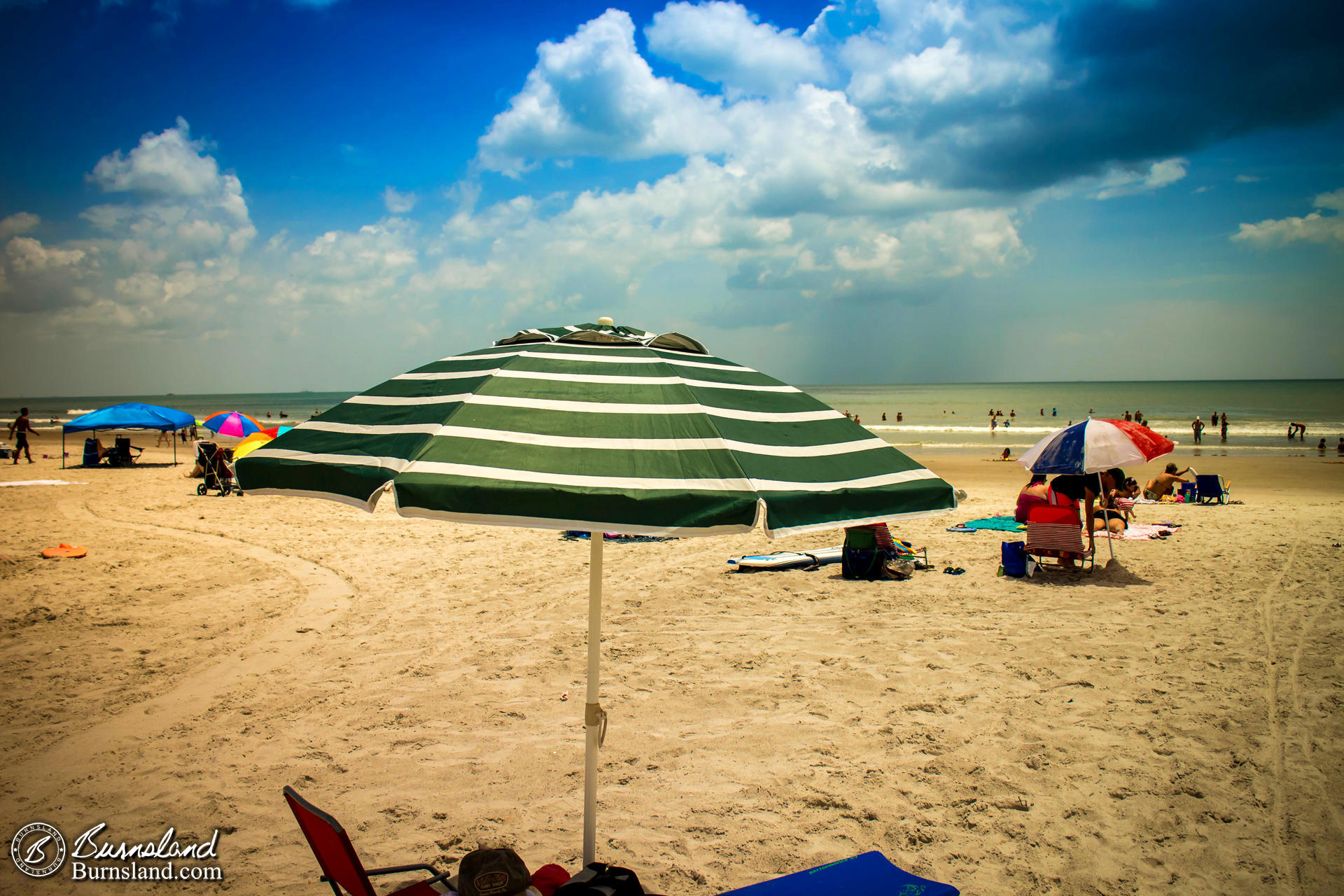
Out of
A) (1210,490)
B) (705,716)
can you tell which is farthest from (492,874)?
(1210,490)

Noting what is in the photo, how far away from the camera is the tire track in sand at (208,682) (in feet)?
14.6

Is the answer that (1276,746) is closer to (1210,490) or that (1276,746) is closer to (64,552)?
(1210,490)

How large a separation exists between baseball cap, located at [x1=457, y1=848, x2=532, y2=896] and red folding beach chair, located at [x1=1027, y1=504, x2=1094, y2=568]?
342 inches

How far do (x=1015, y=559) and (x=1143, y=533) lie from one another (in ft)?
13.1

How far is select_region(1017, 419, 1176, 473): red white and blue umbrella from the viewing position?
904cm

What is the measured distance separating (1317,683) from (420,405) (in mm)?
7177

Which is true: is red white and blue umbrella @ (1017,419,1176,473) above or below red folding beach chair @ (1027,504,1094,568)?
above

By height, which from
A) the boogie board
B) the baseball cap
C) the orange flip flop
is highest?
the baseball cap

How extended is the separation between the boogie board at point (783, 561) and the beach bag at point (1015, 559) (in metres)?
2.15

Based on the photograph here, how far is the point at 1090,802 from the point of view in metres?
4.10

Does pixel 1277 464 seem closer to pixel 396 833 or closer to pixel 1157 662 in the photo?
pixel 1157 662

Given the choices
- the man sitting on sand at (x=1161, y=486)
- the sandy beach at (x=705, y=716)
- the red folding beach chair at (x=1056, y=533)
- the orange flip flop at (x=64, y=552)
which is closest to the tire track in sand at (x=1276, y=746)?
the sandy beach at (x=705, y=716)

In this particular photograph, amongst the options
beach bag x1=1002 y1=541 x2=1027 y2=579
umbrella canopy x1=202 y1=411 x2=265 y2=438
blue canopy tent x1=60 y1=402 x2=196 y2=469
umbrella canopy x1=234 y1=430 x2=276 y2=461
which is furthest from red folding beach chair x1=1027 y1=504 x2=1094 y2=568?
blue canopy tent x1=60 y1=402 x2=196 y2=469

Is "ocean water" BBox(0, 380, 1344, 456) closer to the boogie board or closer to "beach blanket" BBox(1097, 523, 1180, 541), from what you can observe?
the boogie board
